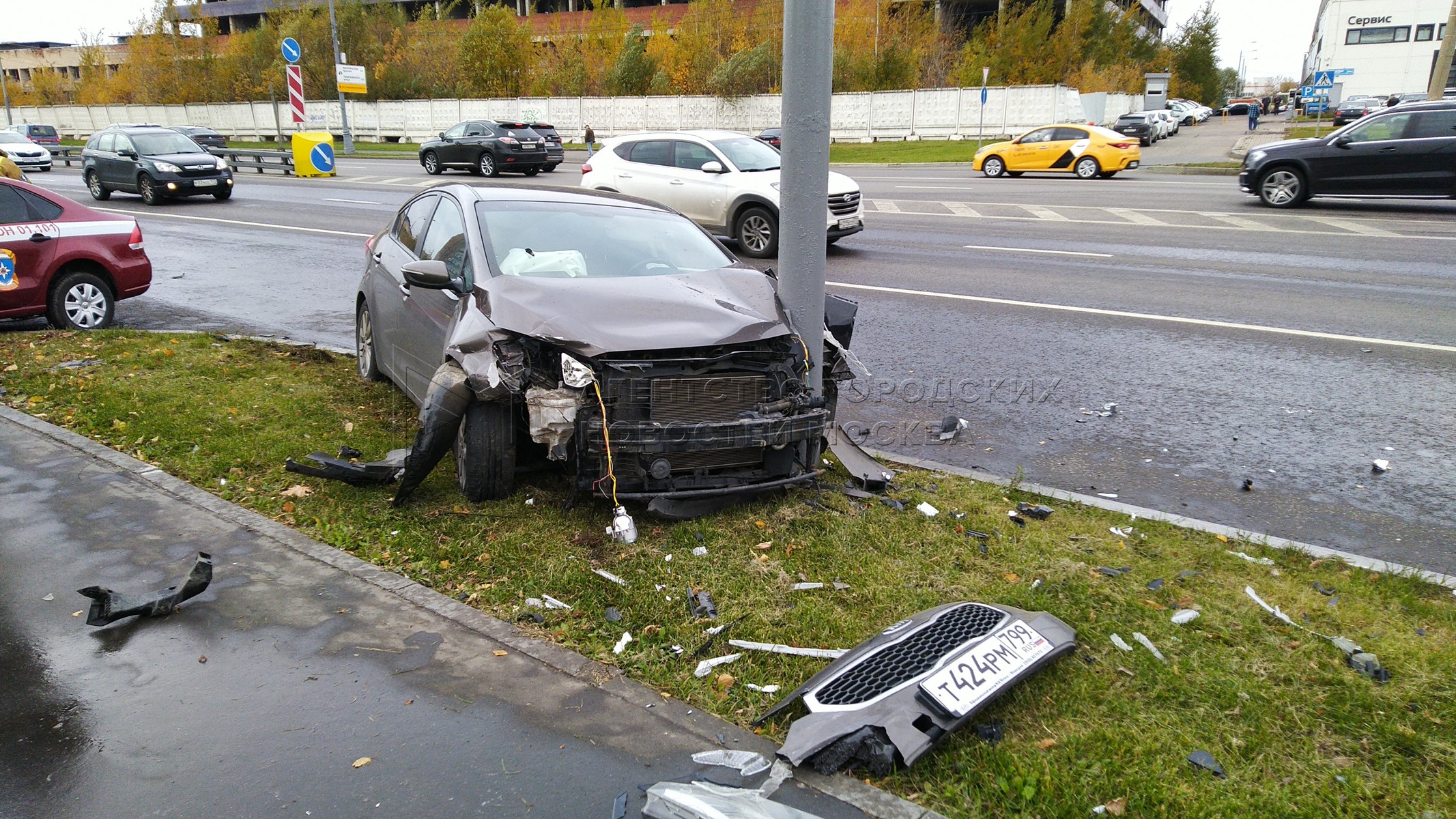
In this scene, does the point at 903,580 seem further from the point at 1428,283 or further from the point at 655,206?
the point at 1428,283

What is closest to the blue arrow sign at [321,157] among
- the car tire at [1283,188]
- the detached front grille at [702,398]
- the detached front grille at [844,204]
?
the detached front grille at [844,204]

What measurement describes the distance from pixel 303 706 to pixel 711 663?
1486 mm

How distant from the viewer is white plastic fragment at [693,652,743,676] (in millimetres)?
3582

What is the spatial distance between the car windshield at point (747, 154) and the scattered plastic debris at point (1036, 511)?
32.1 ft

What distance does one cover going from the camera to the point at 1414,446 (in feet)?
19.7

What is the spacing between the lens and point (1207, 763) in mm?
2980

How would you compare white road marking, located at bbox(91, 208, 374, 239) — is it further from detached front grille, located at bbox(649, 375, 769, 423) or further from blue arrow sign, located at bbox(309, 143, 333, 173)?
detached front grille, located at bbox(649, 375, 769, 423)

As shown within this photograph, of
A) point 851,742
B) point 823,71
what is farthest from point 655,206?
point 851,742

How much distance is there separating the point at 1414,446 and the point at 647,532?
4996mm

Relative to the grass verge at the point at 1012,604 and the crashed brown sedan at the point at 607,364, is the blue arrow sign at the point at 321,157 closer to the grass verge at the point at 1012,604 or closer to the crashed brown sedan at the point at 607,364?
the grass verge at the point at 1012,604

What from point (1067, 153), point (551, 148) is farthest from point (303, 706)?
point (551, 148)

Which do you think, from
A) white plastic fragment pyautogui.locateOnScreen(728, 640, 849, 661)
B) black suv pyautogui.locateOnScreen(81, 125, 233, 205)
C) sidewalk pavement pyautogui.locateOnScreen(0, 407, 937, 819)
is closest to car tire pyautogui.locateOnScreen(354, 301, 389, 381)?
sidewalk pavement pyautogui.locateOnScreen(0, 407, 937, 819)

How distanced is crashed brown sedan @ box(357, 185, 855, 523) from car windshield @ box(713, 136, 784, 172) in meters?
8.57

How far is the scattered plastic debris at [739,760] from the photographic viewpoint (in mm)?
3027
